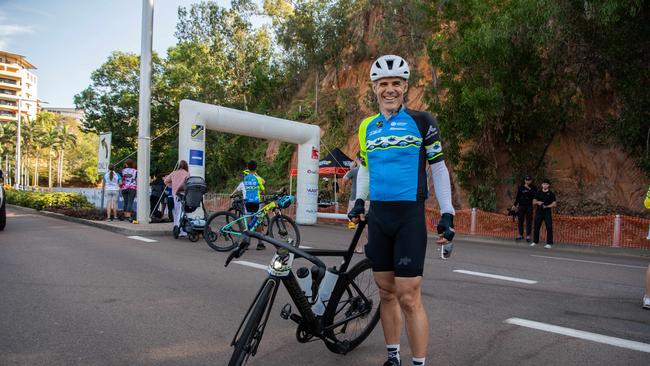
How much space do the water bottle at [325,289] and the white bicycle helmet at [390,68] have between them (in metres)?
1.34

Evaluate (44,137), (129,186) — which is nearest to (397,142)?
(129,186)

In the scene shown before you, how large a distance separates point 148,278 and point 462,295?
4.07 meters

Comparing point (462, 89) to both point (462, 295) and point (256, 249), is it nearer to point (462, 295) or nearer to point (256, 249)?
point (256, 249)

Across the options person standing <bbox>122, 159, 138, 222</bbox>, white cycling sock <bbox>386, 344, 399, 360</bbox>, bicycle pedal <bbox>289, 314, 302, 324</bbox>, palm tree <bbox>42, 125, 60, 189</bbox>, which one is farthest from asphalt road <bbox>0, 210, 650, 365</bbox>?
palm tree <bbox>42, 125, 60, 189</bbox>

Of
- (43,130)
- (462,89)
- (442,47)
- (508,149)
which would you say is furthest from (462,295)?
(43,130)

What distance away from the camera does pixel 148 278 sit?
6582 mm

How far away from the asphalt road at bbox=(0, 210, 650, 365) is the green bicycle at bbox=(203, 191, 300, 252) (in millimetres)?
627

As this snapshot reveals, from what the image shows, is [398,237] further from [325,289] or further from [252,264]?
[252,264]

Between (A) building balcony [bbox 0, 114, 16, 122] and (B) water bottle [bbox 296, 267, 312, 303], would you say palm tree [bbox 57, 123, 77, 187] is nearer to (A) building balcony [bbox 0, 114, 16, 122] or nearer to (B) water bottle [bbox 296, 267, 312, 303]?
(A) building balcony [bbox 0, 114, 16, 122]

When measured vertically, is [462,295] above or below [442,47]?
below

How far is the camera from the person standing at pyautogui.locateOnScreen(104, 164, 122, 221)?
14.9 m

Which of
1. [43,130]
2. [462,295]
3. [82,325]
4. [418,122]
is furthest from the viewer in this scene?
[43,130]

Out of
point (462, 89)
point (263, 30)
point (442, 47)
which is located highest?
point (263, 30)

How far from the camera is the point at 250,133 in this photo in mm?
16516
